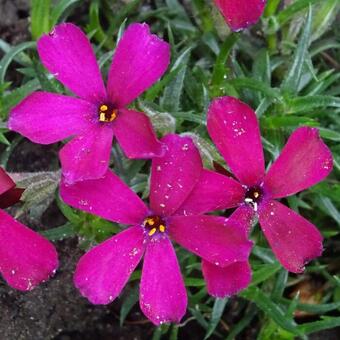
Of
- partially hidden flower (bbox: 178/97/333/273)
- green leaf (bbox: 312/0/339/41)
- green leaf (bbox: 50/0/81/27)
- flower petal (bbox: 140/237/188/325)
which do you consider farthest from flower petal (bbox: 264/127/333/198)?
green leaf (bbox: 50/0/81/27)

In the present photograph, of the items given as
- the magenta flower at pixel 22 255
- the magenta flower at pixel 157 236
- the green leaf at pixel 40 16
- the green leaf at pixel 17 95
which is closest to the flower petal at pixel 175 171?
the magenta flower at pixel 157 236

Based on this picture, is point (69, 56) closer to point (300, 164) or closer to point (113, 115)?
point (113, 115)

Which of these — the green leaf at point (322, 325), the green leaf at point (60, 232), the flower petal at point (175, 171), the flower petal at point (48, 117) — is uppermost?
the flower petal at point (48, 117)

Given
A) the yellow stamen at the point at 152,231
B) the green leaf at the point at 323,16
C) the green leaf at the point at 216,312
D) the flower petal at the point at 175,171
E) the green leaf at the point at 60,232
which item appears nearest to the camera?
the flower petal at the point at 175,171

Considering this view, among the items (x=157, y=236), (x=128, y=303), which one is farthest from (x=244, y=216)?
(x=128, y=303)

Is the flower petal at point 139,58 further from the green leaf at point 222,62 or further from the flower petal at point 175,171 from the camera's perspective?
the green leaf at point 222,62

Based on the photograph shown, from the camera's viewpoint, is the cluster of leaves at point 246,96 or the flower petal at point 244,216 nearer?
the flower petal at point 244,216

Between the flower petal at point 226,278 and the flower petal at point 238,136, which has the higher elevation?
the flower petal at point 238,136

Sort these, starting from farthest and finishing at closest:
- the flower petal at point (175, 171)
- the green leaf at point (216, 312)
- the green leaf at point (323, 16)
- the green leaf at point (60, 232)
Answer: the green leaf at point (323, 16), the green leaf at point (216, 312), the green leaf at point (60, 232), the flower petal at point (175, 171)

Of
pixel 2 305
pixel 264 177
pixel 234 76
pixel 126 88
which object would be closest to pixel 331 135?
pixel 234 76
